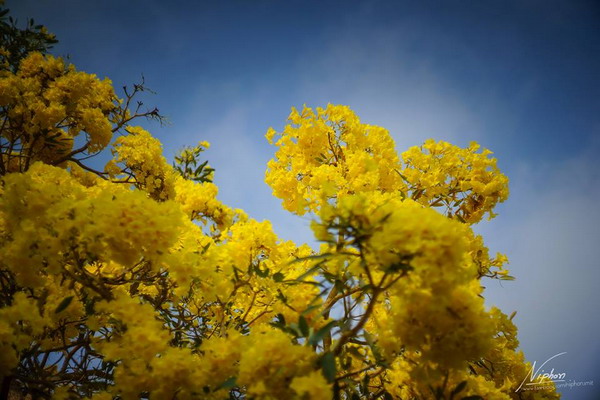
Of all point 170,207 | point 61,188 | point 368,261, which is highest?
point 61,188

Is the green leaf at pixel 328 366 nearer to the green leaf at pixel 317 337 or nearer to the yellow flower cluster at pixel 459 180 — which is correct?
the green leaf at pixel 317 337

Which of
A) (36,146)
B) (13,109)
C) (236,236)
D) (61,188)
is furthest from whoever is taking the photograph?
(36,146)

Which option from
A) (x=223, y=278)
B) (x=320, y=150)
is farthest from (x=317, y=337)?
(x=320, y=150)

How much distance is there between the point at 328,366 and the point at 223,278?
1.42m

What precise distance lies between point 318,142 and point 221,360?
390 cm

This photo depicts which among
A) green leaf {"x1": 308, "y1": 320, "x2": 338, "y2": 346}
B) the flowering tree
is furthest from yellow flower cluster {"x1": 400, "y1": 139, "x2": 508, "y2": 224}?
green leaf {"x1": 308, "y1": 320, "x2": 338, "y2": 346}

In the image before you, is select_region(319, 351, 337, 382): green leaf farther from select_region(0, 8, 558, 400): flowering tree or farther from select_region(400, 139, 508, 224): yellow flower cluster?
select_region(400, 139, 508, 224): yellow flower cluster

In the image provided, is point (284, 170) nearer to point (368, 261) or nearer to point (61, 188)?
point (61, 188)

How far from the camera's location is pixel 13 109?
3.92m

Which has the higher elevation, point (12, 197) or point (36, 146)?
point (36, 146)

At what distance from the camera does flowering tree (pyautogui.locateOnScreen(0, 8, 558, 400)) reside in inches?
67.3

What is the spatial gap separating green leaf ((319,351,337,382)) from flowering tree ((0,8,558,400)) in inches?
0.7

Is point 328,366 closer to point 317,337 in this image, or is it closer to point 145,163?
point 317,337

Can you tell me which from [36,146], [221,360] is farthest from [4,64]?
[221,360]
